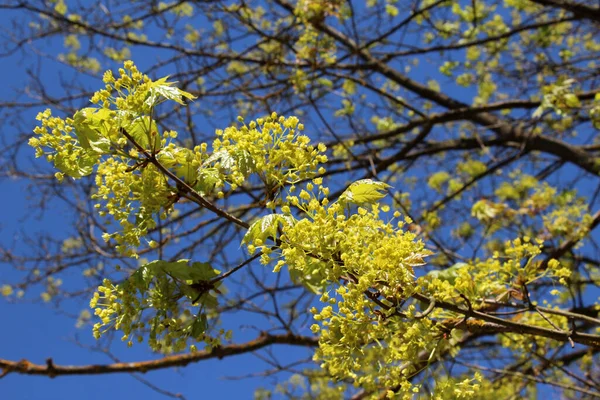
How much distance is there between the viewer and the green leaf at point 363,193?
1.74 meters

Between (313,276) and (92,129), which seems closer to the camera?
(92,129)

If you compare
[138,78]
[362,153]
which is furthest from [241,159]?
[362,153]

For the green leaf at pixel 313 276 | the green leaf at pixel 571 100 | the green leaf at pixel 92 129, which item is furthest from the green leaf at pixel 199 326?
the green leaf at pixel 571 100

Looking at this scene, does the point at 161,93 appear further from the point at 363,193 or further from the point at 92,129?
the point at 363,193

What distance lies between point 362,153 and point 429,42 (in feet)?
7.09

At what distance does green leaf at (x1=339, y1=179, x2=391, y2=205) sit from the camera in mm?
1743

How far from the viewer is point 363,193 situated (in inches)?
69.4

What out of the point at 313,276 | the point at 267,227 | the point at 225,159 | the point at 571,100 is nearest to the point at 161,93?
the point at 225,159

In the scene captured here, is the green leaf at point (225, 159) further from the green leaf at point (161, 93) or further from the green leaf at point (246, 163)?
the green leaf at point (161, 93)

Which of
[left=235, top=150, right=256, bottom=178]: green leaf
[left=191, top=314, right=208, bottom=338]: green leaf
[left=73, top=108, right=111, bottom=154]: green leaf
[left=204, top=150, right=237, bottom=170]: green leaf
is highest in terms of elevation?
[left=73, top=108, right=111, bottom=154]: green leaf

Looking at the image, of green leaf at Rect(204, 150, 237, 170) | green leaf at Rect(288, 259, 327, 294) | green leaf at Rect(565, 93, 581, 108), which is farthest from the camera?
green leaf at Rect(565, 93, 581, 108)

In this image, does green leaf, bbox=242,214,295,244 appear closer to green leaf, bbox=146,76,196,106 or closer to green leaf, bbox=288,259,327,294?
green leaf, bbox=288,259,327,294

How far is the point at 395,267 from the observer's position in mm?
1561

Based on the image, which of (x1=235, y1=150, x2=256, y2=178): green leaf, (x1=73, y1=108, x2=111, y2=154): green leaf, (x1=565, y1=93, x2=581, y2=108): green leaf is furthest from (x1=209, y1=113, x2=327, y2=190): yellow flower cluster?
(x1=565, y1=93, x2=581, y2=108): green leaf
